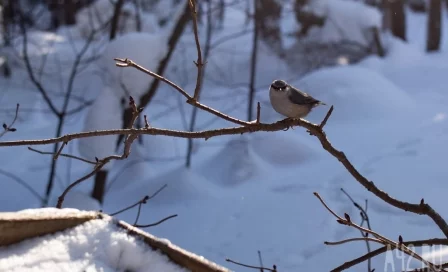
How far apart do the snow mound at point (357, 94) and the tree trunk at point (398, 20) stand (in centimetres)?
577

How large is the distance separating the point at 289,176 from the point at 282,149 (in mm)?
517

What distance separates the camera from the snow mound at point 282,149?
5109 millimetres

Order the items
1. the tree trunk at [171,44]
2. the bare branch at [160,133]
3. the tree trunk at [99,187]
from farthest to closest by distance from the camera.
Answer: the tree trunk at [99,187] → the tree trunk at [171,44] → the bare branch at [160,133]

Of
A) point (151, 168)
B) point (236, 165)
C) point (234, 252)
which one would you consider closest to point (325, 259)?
point (234, 252)

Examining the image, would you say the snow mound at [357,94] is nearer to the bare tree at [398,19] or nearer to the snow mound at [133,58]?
the snow mound at [133,58]

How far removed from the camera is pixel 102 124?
4102 millimetres

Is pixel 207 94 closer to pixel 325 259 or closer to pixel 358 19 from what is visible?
pixel 358 19

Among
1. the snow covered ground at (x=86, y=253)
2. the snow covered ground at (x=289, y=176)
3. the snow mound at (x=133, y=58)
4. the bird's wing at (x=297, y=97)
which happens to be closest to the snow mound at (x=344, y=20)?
the snow covered ground at (x=289, y=176)

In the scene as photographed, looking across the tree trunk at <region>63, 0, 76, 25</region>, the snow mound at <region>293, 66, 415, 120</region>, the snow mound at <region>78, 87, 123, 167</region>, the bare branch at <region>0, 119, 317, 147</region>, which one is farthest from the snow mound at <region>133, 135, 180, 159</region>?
the tree trunk at <region>63, 0, 76, 25</region>

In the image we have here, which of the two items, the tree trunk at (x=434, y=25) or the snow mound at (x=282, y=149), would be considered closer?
the snow mound at (x=282, y=149)

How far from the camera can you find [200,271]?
3.31 feet

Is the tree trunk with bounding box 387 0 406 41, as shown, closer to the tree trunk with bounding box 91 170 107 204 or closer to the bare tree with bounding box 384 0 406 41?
the bare tree with bounding box 384 0 406 41

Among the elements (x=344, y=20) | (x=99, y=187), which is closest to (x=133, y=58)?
(x=99, y=187)

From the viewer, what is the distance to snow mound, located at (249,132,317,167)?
5109 millimetres
